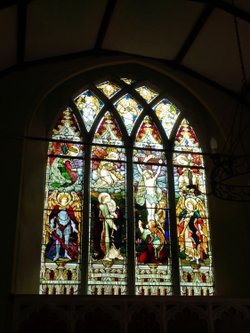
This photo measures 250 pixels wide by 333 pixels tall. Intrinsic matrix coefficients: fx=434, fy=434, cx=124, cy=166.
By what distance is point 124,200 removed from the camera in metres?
6.93

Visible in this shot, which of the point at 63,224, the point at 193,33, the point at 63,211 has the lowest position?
the point at 63,224

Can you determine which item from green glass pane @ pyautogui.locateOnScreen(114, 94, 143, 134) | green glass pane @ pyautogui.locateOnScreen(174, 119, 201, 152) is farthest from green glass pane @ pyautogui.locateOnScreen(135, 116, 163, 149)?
green glass pane @ pyautogui.locateOnScreen(174, 119, 201, 152)

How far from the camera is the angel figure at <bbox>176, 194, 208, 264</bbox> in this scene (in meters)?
6.84

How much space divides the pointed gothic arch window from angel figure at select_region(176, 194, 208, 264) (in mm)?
16

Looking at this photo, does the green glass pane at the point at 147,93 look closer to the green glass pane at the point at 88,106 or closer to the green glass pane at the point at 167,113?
the green glass pane at the point at 167,113

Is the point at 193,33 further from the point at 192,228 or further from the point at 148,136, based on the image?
the point at 192,228

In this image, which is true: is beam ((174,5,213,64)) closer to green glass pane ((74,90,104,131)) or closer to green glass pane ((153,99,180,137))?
green glass pane ((153,99,180,137))

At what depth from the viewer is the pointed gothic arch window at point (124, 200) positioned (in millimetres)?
6434

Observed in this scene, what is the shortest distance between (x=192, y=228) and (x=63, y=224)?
2066 millimetres

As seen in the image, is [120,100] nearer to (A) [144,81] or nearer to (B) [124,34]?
(A) [144,81]

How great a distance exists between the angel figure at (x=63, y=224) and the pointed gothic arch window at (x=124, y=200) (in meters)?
0.01

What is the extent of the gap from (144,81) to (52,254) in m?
3.47
